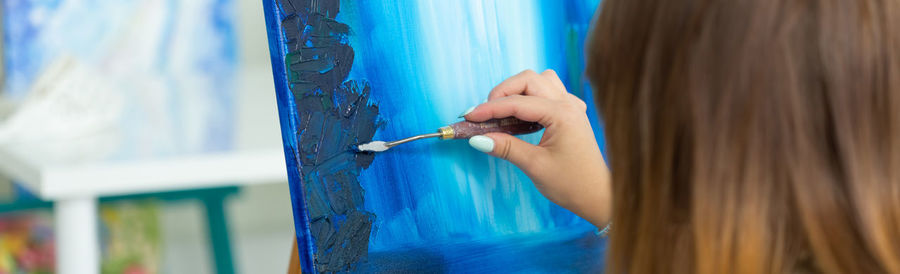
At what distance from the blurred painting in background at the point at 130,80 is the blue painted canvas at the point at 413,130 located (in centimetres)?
74

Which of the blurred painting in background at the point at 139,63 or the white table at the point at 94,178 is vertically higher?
the blurred painting in background at the point at 139,63

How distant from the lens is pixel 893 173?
0.39 m

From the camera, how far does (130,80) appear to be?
1.52 metres

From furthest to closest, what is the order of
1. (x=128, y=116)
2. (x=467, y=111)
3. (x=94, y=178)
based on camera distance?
(x=128, y=116) → (x=94, y=178) → (x=467, y=111)

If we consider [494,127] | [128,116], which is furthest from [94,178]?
[494,127]

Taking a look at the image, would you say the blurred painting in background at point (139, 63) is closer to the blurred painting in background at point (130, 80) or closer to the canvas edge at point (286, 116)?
the blurred painting in background at point (130, 80)

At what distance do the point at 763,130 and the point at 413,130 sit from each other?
1.29 feet

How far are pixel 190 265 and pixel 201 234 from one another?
0.32ft

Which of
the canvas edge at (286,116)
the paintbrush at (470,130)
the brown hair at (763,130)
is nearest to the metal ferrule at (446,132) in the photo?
the paintbrush at (470,130)

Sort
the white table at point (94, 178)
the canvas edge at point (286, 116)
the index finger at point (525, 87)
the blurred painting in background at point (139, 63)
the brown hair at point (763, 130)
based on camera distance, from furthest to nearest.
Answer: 1. the blurred painting in background at point (139, 63)
2. the white table at point (94, 178)
3. the index finger at point (525, 87)
4. the canvas edge at point (286, 116)
5. the brown hair at point (763, 130)

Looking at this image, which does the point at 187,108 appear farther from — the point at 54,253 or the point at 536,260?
the point at 536,260

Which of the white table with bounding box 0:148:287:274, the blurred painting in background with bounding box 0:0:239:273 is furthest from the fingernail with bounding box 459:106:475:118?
the blurred painting in background with bounding box 0:0:239:273

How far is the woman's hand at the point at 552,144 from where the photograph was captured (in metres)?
0.72

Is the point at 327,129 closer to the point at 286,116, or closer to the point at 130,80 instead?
the point at 286,116
